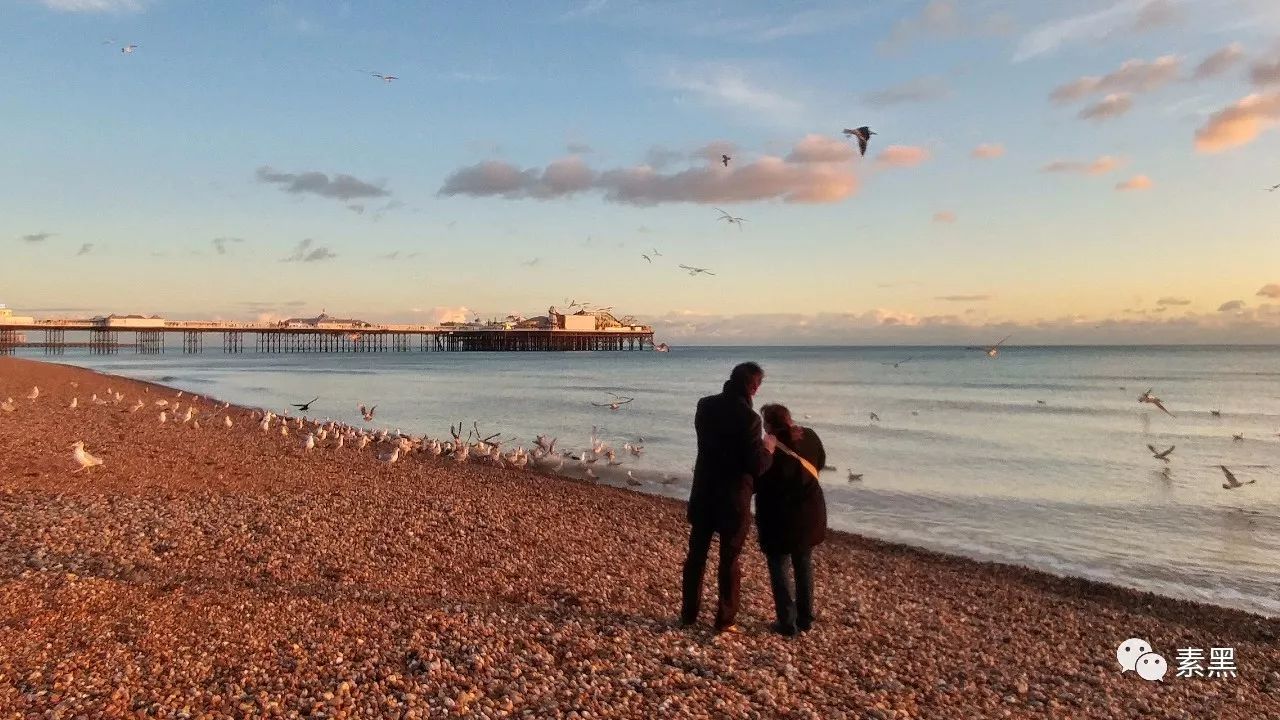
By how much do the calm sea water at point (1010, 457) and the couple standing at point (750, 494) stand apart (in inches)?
231

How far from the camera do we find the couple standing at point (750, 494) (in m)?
5.64

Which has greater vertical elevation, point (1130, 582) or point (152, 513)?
point (152, 513)

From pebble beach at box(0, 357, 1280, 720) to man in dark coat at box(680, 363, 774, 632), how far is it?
0.86 meters

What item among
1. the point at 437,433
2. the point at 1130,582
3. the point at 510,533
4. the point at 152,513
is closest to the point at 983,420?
the point at 437,433

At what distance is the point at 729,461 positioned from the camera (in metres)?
5.72

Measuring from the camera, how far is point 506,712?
4602 millimetres

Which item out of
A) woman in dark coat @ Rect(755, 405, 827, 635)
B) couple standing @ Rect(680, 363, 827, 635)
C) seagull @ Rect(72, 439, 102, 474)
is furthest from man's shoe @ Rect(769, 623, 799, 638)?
seagull @ Rect(72, 439, 102, 474)

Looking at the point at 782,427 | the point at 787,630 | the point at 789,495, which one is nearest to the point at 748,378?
the point at 782,427

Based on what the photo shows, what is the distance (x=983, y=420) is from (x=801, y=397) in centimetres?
1454

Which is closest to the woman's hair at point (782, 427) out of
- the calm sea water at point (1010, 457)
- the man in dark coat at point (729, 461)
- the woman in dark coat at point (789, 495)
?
the woman in dark coat at point (789, 495)

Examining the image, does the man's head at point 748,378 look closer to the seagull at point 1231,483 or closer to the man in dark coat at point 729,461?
the man in dark coat at point 729,461

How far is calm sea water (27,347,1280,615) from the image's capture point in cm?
1149

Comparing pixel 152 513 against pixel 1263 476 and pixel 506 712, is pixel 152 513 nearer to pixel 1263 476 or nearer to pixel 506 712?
pixel 506 712

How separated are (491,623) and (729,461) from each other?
80.7 inches
